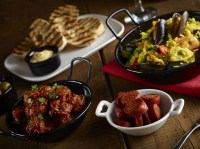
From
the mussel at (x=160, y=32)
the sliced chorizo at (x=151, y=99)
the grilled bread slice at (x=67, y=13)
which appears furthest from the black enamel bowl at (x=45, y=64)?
the sliced chorizo at (x=151, y=99)

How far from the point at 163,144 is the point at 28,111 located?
1.93 ft

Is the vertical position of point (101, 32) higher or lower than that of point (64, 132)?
lower

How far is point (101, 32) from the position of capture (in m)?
2.59

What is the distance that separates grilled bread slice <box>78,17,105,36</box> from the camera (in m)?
2.57

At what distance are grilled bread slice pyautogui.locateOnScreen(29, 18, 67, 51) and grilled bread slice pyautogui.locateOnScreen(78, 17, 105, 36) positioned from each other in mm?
230

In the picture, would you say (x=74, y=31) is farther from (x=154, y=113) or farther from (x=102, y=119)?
(x=154, y=113)

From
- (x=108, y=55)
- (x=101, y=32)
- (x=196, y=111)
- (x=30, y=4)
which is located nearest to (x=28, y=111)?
(x=196, y=111)

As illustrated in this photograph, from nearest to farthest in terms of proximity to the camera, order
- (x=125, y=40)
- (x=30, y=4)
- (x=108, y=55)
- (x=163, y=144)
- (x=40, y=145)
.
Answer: (x=163, y=144)
(x=40, y=145)
(x=125, y=40)
(x=108, y=55)
(x=30, y=4)

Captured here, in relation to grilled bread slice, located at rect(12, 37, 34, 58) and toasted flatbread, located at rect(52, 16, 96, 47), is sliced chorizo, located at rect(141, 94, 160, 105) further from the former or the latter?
grilled bread slice, located at rect(12, 37, 34, 58)

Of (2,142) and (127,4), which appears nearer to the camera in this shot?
(2,142)

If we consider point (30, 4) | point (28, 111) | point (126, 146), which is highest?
point (28, 111)

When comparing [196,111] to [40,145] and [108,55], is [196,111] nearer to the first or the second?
[40,145]

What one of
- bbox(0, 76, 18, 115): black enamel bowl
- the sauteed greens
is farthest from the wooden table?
the sauteed greens

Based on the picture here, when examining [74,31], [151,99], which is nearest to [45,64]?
[74,31]
